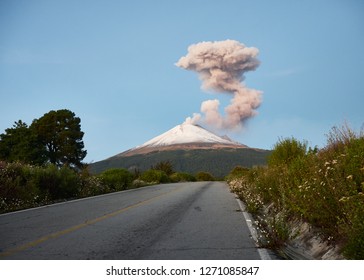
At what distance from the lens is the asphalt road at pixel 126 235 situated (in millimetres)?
6508

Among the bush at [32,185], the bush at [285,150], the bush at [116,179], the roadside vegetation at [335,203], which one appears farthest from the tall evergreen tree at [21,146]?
the roadside vegetation at [335,203]

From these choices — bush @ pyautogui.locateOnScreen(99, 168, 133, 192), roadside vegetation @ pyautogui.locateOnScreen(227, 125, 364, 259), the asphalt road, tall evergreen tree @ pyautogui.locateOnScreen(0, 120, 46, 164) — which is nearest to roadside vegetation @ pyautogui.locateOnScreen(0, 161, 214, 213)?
bush @ pyautogui.locateOnScreen(99, 168, 133, 192)

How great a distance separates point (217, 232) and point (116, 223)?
272 centimetres

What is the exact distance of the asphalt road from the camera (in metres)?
6.51

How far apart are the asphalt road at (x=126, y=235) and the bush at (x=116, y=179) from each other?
14.9 meters

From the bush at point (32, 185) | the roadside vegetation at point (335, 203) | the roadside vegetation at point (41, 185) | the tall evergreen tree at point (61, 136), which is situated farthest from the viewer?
the tall evergreen tree at point (61, 136)

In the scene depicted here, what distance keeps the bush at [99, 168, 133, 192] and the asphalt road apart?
48.9 feet

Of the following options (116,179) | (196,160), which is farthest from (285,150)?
(196,160)

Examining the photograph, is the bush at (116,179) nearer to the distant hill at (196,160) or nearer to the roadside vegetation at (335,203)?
the roadside vegetation at (335,203)

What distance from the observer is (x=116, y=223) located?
1018 centimetres

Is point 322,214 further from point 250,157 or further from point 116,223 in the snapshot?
point 250,157
